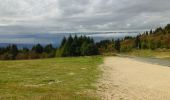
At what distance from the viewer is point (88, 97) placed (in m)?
21.6

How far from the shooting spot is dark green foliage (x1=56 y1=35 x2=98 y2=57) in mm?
146250

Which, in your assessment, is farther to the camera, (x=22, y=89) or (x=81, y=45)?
(x=81, y=45)

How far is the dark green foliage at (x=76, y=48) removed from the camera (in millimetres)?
146250

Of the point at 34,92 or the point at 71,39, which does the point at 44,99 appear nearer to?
the point at 34,92

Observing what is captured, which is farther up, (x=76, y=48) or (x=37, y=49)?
(x=76, y=48)

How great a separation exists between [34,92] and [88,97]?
3.45 metres

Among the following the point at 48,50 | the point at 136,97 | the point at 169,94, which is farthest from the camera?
the point at 48,50

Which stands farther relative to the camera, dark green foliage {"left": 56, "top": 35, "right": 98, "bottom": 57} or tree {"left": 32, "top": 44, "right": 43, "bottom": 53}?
tree {"left": 32, "top": 44, "right": 43, "bottom": 53}

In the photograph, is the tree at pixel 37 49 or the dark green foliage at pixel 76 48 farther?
the tree at pixel 37 49

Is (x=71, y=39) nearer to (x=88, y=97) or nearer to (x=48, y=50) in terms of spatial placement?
(x=48, y=50)

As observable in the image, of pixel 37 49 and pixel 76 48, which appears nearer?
pixel 76 48

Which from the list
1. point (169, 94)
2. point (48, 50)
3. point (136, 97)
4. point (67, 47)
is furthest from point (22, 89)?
point (48, 50)

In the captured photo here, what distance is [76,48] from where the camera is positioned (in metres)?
148

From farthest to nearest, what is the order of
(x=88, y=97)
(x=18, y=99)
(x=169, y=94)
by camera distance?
(x=169, y=94) → (x=88, y=97) → (x=18, y=99)
